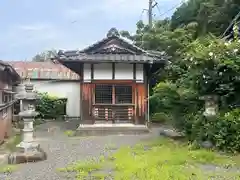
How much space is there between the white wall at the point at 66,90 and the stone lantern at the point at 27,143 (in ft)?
51.3

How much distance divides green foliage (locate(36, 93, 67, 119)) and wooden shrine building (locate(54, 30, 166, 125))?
8.08m

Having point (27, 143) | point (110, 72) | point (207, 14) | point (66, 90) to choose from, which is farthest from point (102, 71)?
point (66, 90)

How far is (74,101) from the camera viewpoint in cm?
2516

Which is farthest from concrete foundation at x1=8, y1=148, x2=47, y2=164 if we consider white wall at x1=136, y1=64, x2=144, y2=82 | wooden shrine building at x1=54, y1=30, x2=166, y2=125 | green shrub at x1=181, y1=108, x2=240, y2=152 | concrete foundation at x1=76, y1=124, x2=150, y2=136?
white wall at x1=136, y1=64, x2=144, y2=82

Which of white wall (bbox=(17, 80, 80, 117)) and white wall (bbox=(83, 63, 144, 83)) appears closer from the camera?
white wall (bbox=(83, 63, 144, 83))

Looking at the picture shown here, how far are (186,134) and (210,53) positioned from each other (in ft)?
9.97

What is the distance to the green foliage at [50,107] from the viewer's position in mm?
23312

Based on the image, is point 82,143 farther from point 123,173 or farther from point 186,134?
point 123,173

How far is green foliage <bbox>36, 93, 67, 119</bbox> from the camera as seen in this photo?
76.5 ft

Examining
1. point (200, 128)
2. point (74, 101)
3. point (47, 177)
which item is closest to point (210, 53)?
point (200, 128)

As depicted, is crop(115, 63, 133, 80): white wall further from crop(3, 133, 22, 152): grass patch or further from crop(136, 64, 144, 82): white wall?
crop(3, 133, 22, 152): grass patch

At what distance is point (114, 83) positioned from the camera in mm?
16094

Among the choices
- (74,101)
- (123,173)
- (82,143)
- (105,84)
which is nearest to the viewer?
Answer: (123,173)

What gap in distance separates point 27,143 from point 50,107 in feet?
49.0
